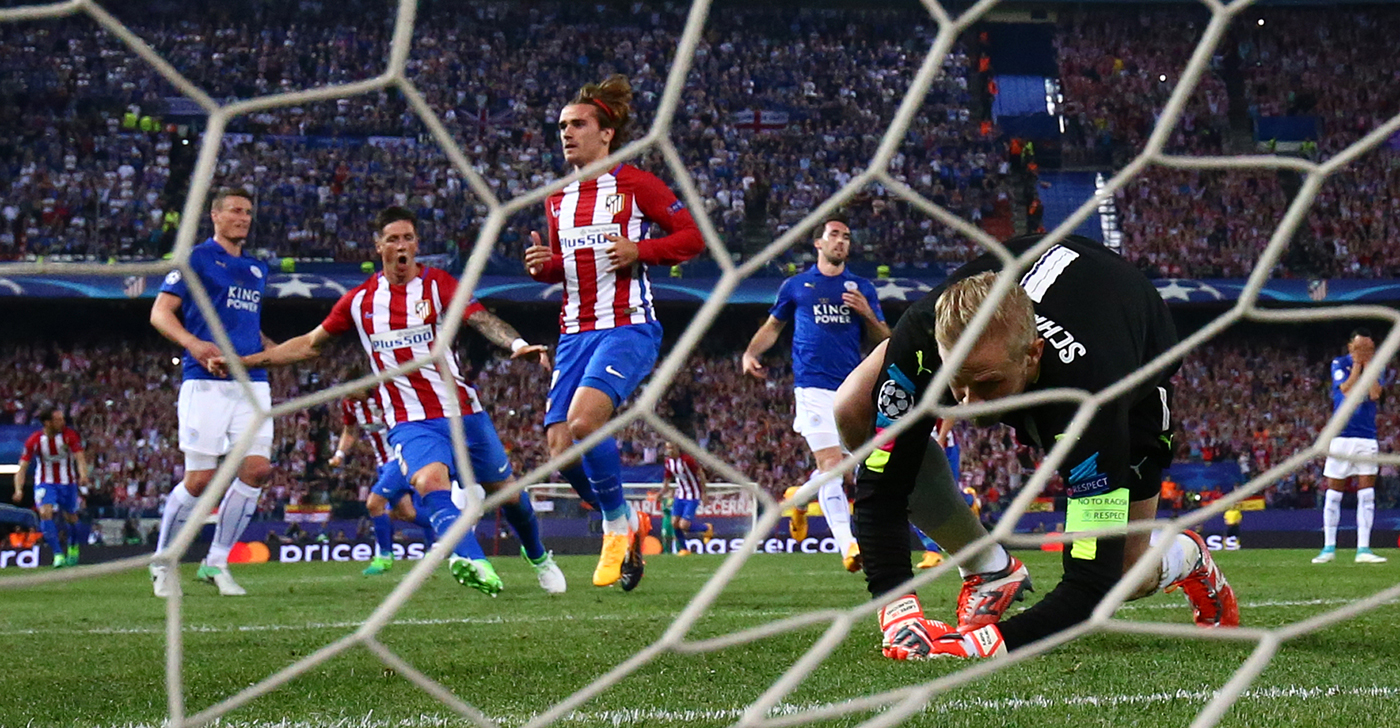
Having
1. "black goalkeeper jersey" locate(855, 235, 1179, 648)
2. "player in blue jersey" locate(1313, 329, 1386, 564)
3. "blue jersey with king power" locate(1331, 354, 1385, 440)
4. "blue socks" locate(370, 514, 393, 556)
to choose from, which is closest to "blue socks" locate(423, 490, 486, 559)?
"black goalkeeper jersey" locate(855, 235, 1179, 648)

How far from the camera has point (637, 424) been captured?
1675 cm

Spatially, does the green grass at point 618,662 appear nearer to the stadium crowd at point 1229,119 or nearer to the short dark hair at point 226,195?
the short dark hair at point 226,195

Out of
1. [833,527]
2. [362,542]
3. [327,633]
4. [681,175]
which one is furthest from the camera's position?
[362,542]

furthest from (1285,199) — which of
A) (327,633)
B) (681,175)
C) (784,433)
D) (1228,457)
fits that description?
(681,175)

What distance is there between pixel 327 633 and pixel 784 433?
13.5 m

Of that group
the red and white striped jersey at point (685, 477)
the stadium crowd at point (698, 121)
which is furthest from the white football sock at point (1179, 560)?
the stadium crowd at point (698, 121)

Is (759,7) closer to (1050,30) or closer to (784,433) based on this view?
(1050,30)

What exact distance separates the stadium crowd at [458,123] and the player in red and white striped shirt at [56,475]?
5916 mm

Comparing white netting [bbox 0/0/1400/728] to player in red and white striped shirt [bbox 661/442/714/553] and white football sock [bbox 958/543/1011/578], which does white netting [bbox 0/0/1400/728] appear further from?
player in red and white striped shirt [bbox 661/442/714/553]

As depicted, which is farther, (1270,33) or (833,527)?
(1270,33)

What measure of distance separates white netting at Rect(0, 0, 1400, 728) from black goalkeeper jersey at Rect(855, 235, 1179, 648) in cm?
46

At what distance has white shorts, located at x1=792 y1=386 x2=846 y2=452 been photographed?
766cm

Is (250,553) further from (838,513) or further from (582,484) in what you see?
(582,484)

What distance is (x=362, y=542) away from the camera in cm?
1512
